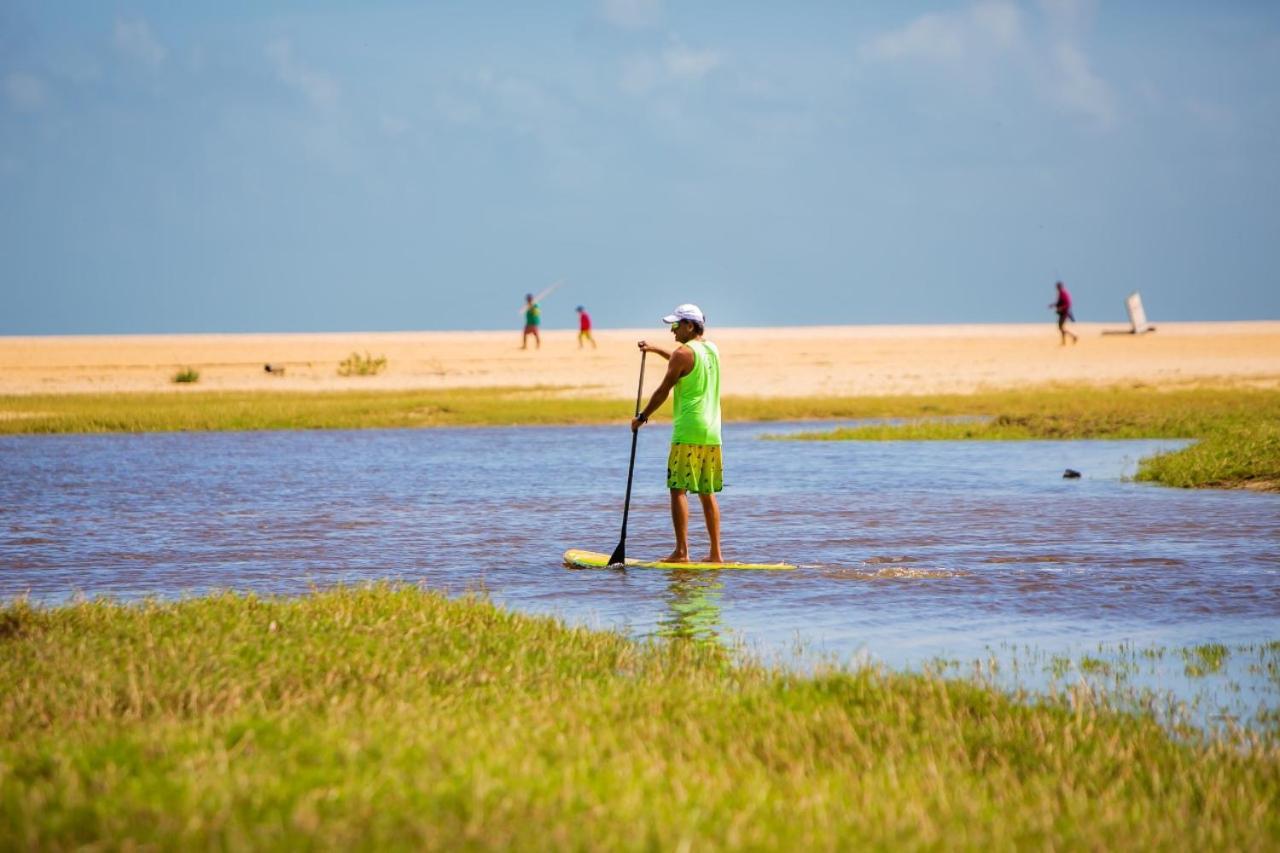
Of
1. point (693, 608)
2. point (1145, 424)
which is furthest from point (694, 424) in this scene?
point (1145, 424)

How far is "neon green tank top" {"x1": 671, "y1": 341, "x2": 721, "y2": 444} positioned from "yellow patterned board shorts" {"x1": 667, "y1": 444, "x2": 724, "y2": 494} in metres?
0.06

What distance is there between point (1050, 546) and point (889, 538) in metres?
1.41

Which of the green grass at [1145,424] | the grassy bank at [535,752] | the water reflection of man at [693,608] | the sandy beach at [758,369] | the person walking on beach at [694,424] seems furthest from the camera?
the sandy beach at [758,369]

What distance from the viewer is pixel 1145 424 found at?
25203 millimetres

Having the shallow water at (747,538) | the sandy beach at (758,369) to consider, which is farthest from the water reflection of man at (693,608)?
the sandy beach at (758,369)

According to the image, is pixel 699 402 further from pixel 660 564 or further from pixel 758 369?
pixel 758 369

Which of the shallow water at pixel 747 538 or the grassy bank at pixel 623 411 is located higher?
the grassy bank at pixel 623 411

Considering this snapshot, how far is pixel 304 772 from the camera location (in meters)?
5.46

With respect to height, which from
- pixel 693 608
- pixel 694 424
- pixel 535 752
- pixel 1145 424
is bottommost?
pixel 693 608

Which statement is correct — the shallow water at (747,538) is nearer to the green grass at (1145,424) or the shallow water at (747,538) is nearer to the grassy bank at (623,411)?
the green grass at (1145,424)

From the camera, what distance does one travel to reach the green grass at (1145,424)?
58.1 ft

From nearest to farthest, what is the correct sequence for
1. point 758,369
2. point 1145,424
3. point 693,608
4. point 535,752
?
point 535,752 → point 693,608 → point 1145,424 → point 758,369

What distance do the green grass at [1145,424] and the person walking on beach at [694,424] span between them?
7705 mm

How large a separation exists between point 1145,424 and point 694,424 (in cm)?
1532
